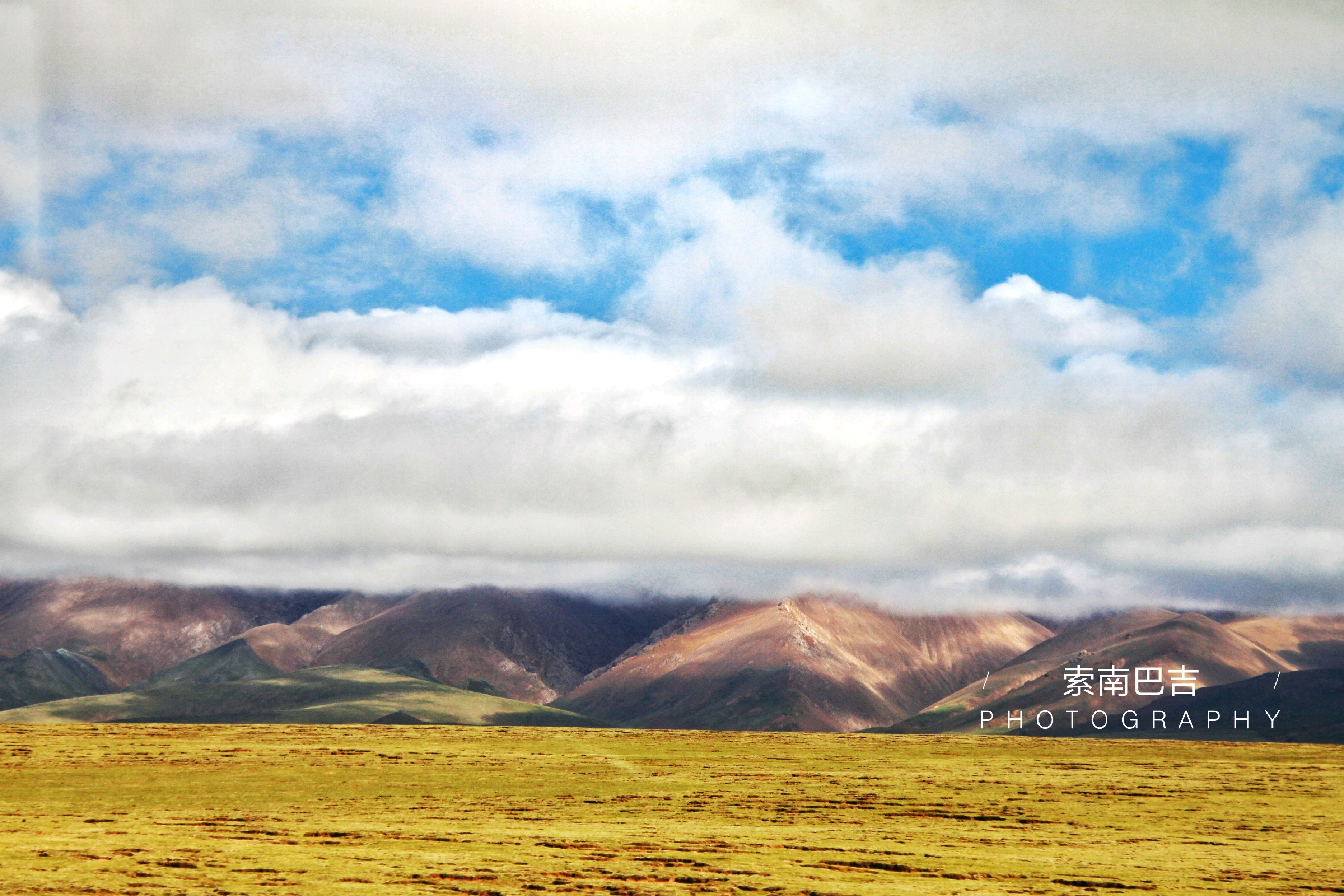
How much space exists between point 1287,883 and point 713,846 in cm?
3069

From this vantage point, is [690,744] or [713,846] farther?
[690,744]

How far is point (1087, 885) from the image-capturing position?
210 ft

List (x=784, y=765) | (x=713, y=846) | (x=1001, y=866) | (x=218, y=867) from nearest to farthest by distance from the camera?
(x=218, y=867), (x=1001, y=866), (x=713, y=846), (x=784, y=765)

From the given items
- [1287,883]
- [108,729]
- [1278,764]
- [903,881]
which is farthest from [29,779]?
[1278,764]

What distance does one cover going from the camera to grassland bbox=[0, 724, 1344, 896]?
6253cm

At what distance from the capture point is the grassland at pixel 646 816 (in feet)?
205

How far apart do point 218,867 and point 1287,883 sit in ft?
176

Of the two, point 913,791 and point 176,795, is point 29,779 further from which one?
point 913,791

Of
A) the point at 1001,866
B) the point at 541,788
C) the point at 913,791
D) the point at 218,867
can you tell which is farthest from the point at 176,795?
the point at 1001,866

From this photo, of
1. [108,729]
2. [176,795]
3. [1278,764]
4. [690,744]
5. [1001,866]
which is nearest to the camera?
[1001,866]

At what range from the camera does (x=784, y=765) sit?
14412 cm

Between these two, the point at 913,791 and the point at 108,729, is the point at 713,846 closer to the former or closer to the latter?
the point at 913,791

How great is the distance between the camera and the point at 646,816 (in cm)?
9631

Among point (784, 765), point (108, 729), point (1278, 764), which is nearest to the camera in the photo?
point (784, 765)
